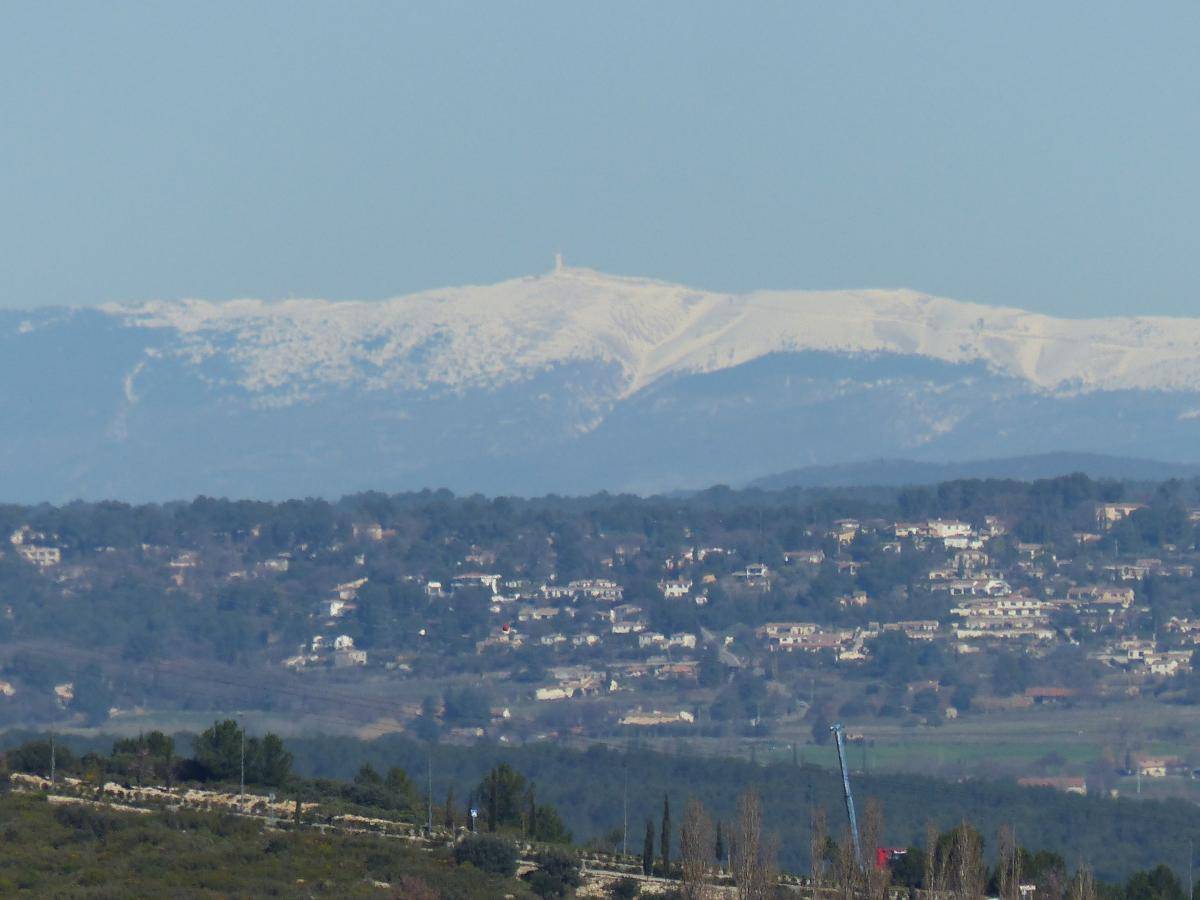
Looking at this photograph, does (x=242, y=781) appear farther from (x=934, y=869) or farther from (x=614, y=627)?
(x=614, y=627)

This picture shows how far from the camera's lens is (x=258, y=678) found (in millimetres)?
151000

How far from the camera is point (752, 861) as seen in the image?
182 feet

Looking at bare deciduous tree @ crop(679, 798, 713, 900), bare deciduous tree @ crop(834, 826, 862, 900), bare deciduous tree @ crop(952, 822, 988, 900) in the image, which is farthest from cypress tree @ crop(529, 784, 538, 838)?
bare deciduous tree @ crop(834, 826, 862, 900)

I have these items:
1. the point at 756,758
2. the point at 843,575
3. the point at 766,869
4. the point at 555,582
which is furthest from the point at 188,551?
the point at 766,869

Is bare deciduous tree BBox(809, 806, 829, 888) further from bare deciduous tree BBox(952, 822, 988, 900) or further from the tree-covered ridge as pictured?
the tree-covered ridge

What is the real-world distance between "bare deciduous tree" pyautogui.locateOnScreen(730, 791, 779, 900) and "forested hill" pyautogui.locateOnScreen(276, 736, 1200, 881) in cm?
2072

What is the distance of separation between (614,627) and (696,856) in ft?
414

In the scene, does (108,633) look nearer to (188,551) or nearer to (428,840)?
(188,551)

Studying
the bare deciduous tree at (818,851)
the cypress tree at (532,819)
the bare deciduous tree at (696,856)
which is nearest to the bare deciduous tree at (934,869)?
the bare deciduous tree at (818,851)

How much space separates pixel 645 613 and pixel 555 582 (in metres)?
11.1

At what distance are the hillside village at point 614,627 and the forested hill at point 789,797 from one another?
22.2 m

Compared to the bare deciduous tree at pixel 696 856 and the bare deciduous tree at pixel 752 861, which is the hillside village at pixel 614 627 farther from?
the bare deciduous tree at pixel 696 856

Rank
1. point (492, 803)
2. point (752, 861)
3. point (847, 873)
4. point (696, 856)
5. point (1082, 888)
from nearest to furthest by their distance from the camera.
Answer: point (847, 873) → point (1082, 888) → point (696, 856) → point (752, 861) → point (492, 803)

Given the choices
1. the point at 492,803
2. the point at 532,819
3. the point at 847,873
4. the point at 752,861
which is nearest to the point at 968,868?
the point at 847,873
